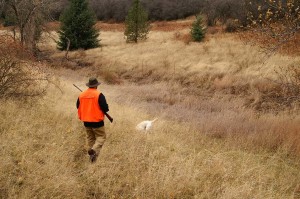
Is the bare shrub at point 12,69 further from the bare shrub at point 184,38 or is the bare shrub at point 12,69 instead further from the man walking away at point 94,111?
the bare shrub at point 184,38

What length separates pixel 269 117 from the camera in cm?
1195

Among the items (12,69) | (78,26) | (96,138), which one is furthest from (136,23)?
(96,138)

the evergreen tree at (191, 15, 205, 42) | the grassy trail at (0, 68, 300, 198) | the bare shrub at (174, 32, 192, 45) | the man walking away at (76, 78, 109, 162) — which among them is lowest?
the bare shrub at (174, 32, 192, 45)

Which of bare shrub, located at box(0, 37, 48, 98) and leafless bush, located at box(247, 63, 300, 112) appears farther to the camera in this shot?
leafless bush, located at box(247, 63, 300, 112)

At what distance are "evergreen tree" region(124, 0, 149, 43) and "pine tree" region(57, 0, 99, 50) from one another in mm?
3680

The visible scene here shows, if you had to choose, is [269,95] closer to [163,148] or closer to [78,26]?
[163,148]

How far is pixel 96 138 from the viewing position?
645cm

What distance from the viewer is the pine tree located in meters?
31.6

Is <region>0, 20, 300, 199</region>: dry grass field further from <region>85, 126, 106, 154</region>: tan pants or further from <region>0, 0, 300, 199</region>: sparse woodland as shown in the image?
<region>85, 126, 106, 154</region>: tan pants

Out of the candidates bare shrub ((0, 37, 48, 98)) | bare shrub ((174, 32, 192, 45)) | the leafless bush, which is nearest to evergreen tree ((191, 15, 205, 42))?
bare shrub ((174, 32, 192, 45))

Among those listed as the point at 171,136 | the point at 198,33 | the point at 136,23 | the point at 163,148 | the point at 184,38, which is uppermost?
the point at 163,148

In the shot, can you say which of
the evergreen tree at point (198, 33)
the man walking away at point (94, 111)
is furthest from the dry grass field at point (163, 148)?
the evergreen tree at point (198, 33)

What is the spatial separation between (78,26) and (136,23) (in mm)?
5871

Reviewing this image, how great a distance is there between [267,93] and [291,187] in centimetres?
972
